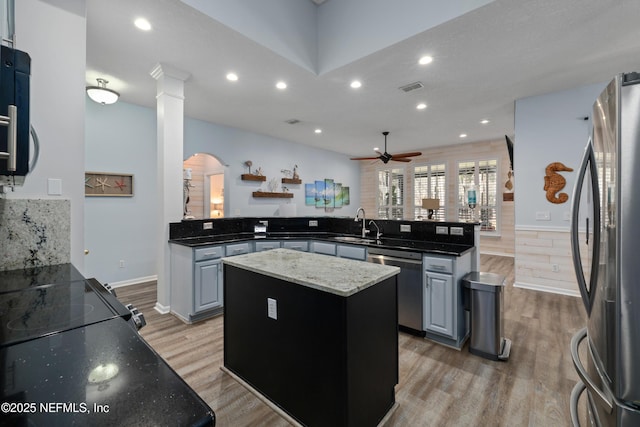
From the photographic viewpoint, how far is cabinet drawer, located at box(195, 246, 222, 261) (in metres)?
3.21

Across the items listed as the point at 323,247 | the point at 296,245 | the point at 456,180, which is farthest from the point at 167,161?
the point at 456,180

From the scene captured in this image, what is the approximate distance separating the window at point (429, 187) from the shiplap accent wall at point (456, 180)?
0.37 feet

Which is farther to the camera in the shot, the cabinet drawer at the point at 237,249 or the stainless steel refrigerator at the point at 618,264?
the cabinet drawer at the point at 237,249

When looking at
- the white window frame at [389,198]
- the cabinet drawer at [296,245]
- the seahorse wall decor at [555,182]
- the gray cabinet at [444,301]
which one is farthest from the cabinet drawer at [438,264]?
the white window frame at [389,198]

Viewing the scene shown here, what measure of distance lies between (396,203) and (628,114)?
323 inches

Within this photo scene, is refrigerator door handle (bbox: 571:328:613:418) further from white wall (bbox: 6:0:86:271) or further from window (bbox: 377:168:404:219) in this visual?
window (bbox: 377:168:404:219)

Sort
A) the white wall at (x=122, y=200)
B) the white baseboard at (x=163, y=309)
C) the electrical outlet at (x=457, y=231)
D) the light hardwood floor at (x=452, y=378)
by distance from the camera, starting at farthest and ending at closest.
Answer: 1. the white wall at (x=122, y=200)
2. the white baseboard at (x=163, y=309)
3. the electrical outlet at (x=457, y=231)
4. the light hardwood floor at (x=452, y=378)

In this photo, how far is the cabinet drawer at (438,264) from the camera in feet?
8.65

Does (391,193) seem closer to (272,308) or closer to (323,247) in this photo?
(323,247)

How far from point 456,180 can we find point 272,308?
7.25 metres

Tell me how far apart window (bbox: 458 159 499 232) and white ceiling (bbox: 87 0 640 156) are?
214cm

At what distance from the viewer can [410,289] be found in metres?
2.87

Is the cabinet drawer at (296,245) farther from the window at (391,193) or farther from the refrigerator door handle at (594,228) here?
the window at (391,193)

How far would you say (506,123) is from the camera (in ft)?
18.4
